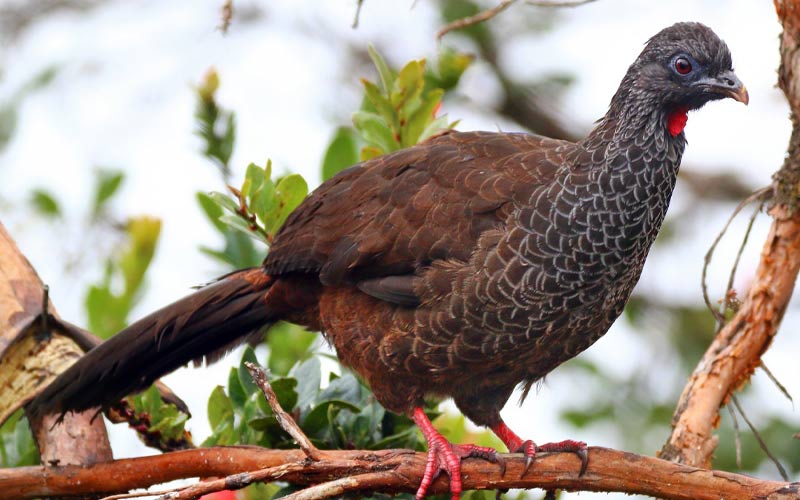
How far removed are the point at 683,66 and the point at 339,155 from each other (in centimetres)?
154

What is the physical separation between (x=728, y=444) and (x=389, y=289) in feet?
9.12

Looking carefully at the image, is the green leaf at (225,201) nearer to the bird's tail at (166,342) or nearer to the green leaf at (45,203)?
the bird's tail at (166,342)

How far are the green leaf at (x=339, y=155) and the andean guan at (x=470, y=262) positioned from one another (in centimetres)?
44

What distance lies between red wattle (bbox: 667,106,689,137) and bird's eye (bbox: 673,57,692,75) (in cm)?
12

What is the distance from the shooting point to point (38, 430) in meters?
4.05

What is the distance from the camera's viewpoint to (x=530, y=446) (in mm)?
3729

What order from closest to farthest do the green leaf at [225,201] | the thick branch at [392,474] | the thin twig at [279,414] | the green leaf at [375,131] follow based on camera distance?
the thin twig at [279,414] < the thick branch at [392,474] < the green leaf at [225,201] < the green leaf at [375,131]

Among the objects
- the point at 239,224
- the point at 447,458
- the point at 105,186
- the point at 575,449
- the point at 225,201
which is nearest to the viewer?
the point at 575,449

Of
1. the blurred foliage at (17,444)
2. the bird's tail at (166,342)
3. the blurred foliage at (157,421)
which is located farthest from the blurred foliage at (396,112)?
the blurred foliage at (17,444)

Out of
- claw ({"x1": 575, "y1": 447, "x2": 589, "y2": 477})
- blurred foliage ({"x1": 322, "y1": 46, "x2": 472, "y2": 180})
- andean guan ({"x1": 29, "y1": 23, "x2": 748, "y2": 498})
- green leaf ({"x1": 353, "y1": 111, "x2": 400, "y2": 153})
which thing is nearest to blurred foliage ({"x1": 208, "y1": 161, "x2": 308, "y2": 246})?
andean guan ({"x1": 29, "y1": 23, "x2": 748, "y2": 498})

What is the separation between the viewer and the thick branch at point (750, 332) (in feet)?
11.9

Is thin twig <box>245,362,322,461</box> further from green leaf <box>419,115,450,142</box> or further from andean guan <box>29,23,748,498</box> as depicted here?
green leaf <box>419,115,450,142</box>

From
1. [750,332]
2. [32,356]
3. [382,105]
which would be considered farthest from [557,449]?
[32,356]

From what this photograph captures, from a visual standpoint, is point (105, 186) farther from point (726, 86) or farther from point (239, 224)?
point (726, 86)
